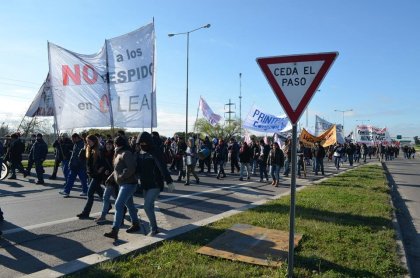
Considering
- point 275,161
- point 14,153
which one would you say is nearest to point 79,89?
point 14,153

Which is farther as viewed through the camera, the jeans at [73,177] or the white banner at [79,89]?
the white banner at [79,89]

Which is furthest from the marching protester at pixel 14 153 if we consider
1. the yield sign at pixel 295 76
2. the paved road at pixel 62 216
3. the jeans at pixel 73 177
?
the yield sign at pixel 295 76

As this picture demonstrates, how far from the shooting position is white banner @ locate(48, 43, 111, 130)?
12.3 metres

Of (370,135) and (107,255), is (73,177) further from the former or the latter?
(370,135)

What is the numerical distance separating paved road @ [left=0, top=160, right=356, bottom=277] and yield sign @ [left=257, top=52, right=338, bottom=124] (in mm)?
3685

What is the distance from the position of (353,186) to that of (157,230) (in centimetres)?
983

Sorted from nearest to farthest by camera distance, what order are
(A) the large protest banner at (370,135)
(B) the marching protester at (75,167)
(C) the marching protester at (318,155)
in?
1. (B) the marching protester at (75,167)
2. (C) the marching protester at (318,155)
3. (A) the large protest banner at (370,135)

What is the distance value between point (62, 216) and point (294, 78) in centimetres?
637

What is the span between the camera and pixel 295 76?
14.4 ft

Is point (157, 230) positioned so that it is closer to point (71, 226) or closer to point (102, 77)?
point (71, 226)

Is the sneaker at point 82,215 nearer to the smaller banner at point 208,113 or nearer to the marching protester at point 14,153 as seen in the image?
the marching protester at point 14,153

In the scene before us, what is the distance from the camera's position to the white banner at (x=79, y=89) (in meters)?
12.3

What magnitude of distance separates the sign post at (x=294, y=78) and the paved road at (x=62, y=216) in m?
3.53

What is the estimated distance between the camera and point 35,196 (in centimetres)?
1159
